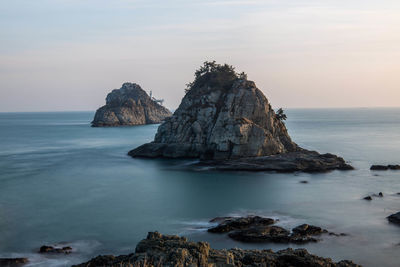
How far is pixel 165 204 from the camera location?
42750mm

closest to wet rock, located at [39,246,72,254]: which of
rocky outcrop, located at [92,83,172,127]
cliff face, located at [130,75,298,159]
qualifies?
cliff face, located at [130,75,298,159]

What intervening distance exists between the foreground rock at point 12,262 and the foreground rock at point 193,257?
22.6 ft

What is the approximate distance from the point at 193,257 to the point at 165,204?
25.0m

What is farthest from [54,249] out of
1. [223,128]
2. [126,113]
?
[126,113]

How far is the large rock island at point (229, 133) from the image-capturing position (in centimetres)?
6172

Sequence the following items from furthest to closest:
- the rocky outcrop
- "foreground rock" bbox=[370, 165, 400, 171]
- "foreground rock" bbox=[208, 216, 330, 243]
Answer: the rocky outcrop, "foreground rock" bbox=[370, 165, 400, 171], "foreground rock" bbox=[208, 216, 330, 243]

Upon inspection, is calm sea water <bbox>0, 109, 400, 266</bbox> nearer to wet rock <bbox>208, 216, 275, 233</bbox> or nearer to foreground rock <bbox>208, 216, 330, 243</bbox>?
foreground rock <bbox>208, 216, 330, 243</bbox>

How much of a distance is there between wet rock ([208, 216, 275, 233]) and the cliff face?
3056 cm

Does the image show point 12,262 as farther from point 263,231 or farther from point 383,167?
point 383,167

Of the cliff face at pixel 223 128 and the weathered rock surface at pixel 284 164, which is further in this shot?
the cliff face at pixel 223 128

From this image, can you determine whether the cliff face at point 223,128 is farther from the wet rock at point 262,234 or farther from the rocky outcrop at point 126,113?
the rocky outcrop at point 126,113

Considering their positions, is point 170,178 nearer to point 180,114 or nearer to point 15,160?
point 180,114

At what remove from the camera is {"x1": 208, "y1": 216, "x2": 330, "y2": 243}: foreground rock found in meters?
29.4

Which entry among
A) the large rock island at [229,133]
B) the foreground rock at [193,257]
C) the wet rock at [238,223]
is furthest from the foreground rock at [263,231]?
the large rock island at [229,133]
